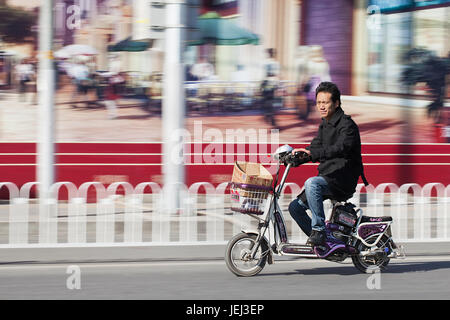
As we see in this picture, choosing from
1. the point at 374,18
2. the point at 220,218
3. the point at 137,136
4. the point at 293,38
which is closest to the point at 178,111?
the point at 220,218

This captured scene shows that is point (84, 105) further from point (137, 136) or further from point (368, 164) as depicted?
point (368, 164)

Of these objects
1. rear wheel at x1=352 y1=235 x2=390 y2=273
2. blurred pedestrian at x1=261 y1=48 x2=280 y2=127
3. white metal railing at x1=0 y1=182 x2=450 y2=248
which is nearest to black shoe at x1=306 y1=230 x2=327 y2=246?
rear wheel at x1=352 y1=235 x2=390 y2=273

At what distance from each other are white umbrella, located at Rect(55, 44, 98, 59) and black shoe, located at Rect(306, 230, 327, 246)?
7.42 metres

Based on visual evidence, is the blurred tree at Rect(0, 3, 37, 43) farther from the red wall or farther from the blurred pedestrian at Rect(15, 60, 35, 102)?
the red wall

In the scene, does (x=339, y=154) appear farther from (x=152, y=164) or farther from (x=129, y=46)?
(x=129, y=46)

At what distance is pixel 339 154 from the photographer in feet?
22.9

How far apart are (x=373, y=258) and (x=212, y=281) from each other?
1562 mm

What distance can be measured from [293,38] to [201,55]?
5.71 feet

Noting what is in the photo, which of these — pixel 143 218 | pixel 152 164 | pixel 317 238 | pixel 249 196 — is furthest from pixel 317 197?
pixel 152 164

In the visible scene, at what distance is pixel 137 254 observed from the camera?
8.48 m

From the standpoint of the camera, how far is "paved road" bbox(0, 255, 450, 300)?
257 inches

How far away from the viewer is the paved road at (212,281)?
21.4ft

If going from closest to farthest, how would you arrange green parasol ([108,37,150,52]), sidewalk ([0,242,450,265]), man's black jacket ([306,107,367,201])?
man's black jacket ([306,107,367,201]) < sidewalk ([0,242,450,265]) < green parasol ([108,37,150,52])

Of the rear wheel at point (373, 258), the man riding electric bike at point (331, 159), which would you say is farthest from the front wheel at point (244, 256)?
the rear wheel at point (373, 258)
